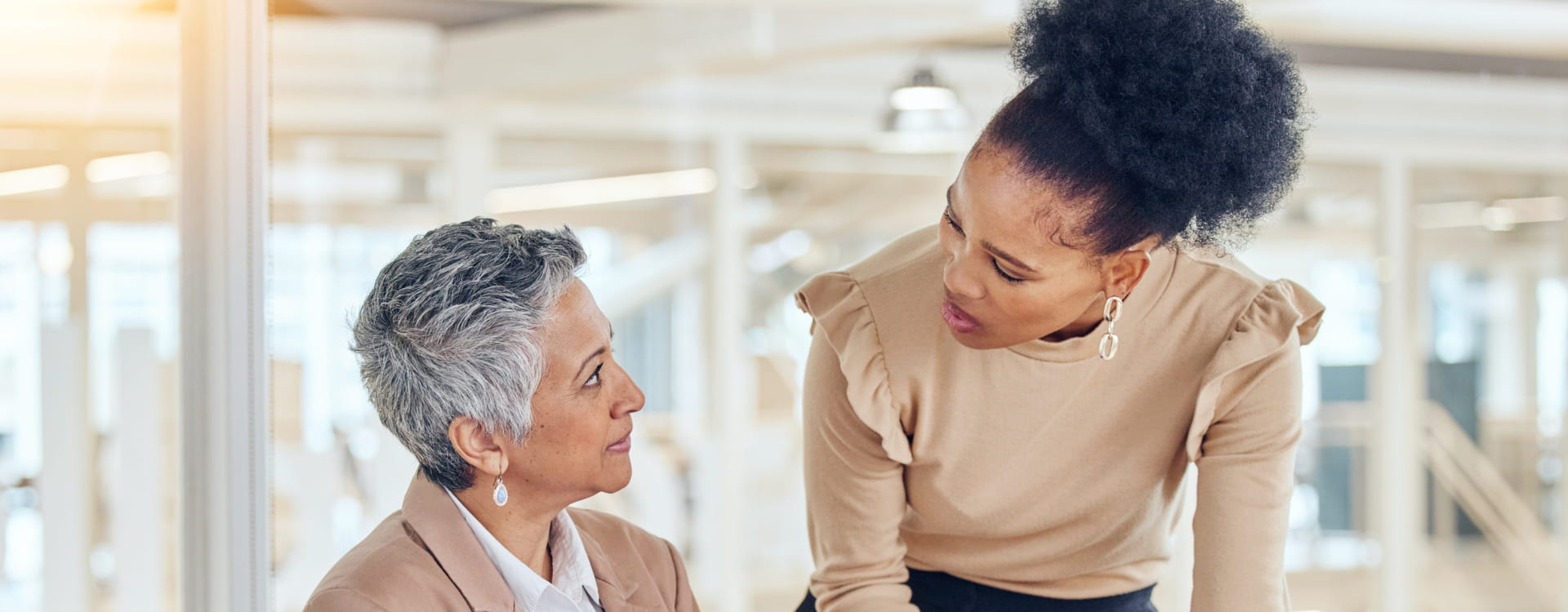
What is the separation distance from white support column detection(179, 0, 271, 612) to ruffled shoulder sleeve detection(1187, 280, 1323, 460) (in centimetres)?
105

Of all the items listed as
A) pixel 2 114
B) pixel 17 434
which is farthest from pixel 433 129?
pixel 2 114

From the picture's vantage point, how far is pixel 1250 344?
4.78 ft

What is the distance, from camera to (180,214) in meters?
1.46

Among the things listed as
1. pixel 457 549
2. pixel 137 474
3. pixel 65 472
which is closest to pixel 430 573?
pixel 457 549

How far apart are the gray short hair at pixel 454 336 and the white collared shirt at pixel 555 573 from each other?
0.08 metres

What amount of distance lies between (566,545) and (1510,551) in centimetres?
577

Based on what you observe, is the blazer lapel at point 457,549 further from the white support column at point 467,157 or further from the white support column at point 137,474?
the white support column at point 467,157

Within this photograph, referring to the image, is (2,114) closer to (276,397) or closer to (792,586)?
(276,397)

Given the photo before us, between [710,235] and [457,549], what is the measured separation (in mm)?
3839

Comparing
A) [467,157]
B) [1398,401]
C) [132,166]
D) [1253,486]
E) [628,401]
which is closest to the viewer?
[1253,486]

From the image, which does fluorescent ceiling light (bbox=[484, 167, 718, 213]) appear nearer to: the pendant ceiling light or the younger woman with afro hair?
the pendant ceiling light

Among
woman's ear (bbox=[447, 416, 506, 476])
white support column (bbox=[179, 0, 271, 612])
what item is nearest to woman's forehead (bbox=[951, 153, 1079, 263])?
woman's ear (bbox=[447, 416, 506, 476])

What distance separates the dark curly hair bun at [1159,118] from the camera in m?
1.27

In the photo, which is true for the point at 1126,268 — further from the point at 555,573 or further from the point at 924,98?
the point at 924,98
